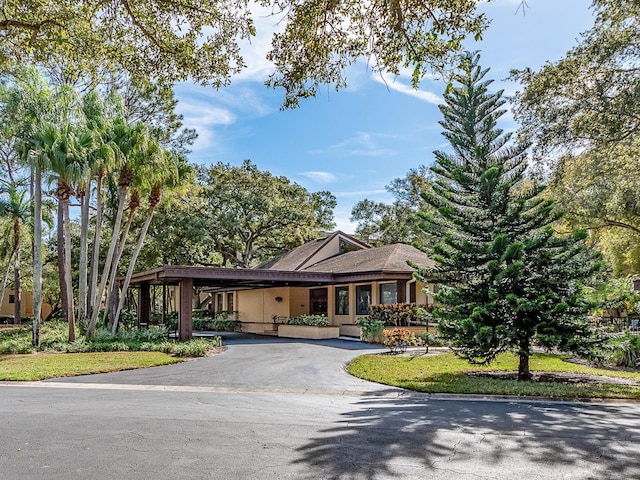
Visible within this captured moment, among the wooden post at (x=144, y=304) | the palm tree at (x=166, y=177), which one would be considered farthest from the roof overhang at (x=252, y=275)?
the wooden post at (x=144, y=304)

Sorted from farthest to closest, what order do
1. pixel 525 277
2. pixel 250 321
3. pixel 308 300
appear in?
pixel 250 321
pixel 308 300
pixel 525 277

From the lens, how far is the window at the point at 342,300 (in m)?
22.5

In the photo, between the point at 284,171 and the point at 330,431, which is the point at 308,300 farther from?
the point at 330,431

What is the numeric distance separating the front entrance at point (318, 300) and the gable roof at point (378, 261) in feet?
3.74

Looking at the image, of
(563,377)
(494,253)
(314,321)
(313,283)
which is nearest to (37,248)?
(314,321)

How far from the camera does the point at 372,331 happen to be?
18.0 meters

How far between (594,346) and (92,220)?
27255 mm

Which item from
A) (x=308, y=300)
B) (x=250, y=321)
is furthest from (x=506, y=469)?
(x=250, y=321)

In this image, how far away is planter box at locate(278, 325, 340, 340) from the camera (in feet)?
68.9

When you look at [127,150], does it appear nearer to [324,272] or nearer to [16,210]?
[324,272]

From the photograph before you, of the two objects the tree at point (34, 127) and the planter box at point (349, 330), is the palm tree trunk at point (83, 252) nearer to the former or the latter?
the tree at point (34, 127)

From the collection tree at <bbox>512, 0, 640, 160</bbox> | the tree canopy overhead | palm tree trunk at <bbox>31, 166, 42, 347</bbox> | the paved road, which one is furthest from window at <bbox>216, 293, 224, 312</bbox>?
the tree canopy overhead

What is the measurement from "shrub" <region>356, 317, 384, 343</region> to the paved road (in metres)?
8.02

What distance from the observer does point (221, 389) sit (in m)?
9.73
